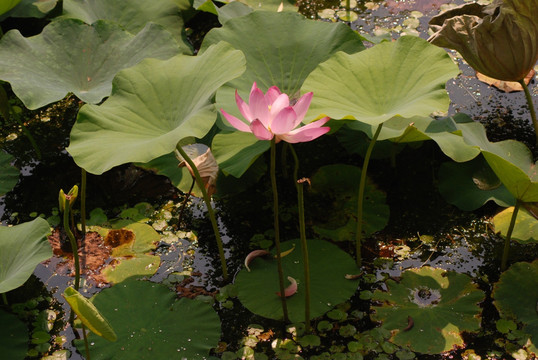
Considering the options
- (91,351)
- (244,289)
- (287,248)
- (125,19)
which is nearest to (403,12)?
(125,19)

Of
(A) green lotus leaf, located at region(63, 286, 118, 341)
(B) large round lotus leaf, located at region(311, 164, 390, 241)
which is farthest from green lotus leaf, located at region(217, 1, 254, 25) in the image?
(A) green lotus leaf, located at region(63, 286, 118, 341)

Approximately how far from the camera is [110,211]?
2.68m

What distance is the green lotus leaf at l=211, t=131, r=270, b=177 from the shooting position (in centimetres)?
234

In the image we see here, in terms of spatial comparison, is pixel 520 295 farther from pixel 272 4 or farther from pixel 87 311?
pixel 272 4

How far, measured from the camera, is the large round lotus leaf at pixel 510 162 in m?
2.08

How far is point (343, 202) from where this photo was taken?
2.61 metres

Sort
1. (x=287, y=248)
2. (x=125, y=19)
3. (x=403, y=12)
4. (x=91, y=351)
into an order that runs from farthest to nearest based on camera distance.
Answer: (x=403, y=12), (x=125, y=19), (x=287, y=248), (x=91, y=351)

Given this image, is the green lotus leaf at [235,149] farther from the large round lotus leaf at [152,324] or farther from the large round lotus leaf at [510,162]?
the large round lotus leaf at [510,162]

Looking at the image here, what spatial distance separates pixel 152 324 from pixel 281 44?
48.2 inches

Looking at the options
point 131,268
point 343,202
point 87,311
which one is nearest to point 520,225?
point 343,202

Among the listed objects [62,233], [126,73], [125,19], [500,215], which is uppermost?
[126,73]

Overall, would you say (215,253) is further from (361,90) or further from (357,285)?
(361,90)

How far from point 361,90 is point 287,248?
2.09ft

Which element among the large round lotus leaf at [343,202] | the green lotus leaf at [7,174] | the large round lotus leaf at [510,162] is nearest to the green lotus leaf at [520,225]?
the large round lotus leaf at [510,162]
